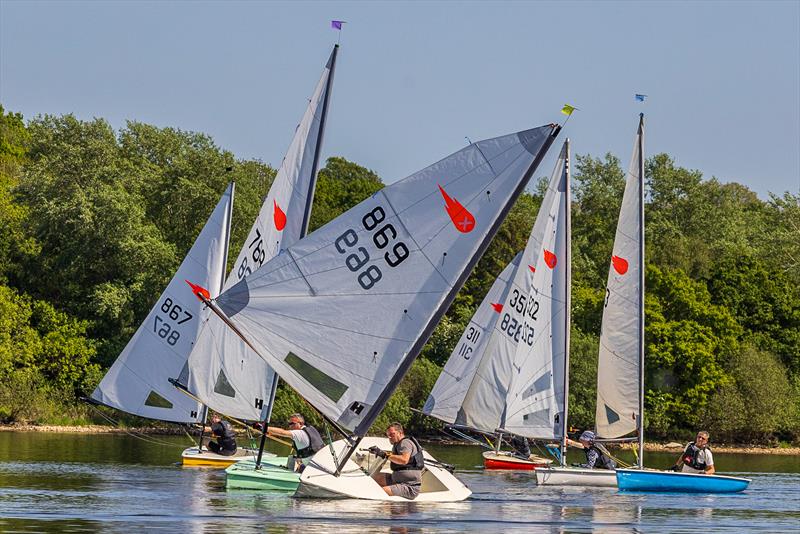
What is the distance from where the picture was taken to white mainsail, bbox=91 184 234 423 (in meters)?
41.4

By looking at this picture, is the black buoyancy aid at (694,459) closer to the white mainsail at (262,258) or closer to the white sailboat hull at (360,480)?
the white sailboat hull at (360,480)

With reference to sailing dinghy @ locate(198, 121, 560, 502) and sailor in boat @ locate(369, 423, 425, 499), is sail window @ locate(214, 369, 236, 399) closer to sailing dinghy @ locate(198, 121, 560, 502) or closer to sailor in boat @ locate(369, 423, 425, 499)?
sailor in boat @ locate(369, 423, 425, 499)

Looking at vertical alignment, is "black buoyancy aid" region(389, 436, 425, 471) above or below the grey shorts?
above

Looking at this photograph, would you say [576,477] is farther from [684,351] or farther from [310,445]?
[684,351]

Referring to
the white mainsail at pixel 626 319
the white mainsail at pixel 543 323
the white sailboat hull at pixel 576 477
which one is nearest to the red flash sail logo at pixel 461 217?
the white sailboat hull at pixel 576 477

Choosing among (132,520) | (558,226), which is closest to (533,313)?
(558,226)

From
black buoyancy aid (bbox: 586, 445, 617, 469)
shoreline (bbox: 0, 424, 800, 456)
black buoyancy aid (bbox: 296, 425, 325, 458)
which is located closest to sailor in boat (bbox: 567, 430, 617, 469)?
black buoyancy aid (bbox: 586, 445, 617, 469)

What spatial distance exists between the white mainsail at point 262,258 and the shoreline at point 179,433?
2389cm

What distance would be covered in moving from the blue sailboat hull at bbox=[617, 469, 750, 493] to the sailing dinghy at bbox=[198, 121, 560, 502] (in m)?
10.7

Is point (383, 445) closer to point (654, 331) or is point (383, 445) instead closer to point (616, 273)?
point (616, 273)

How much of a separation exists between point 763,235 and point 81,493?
6937 cm

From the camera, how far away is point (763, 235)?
91562 mm

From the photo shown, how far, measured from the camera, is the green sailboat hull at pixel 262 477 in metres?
30.9

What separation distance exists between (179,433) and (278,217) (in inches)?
1365
